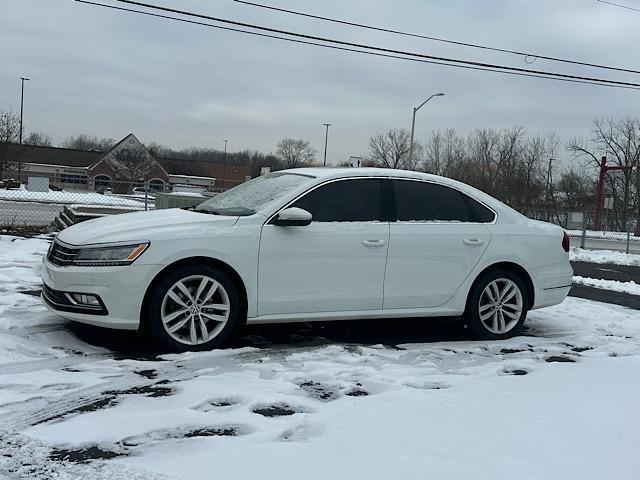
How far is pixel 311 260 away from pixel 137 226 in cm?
145

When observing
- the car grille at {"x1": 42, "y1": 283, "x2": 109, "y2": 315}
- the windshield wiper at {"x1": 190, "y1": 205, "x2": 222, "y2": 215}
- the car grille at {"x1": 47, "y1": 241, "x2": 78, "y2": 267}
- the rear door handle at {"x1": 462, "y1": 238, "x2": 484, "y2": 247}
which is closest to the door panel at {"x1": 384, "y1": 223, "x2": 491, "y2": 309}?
the rear door handle at {"x1": 462, "y1": 238, "x2": 484, "y2": 247}

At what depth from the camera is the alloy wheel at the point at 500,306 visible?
5879 mm

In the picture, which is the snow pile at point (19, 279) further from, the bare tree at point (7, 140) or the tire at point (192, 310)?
the bare tree at point (7, 140)

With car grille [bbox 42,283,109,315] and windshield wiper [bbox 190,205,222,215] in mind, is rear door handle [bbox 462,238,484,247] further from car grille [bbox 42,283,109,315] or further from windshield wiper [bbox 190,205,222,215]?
car grille [bbox 42,283,109,315]

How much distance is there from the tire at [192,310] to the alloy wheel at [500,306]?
96.1 inches

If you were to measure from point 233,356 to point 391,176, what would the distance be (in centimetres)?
224

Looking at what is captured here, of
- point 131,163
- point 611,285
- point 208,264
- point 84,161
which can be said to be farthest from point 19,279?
point 84,161

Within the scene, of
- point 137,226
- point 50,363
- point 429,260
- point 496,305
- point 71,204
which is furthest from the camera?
point 71,204

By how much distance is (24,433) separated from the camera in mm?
3189

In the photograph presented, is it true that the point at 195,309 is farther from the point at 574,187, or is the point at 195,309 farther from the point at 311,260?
the point at 574,187

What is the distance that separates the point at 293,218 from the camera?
5039 millimetres

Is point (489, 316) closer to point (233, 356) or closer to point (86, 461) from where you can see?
point (233, 356)

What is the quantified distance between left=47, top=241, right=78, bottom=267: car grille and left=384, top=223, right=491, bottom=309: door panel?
2623mm

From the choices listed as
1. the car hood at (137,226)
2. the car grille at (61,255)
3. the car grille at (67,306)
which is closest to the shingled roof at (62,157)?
the car hood at (137,226)
